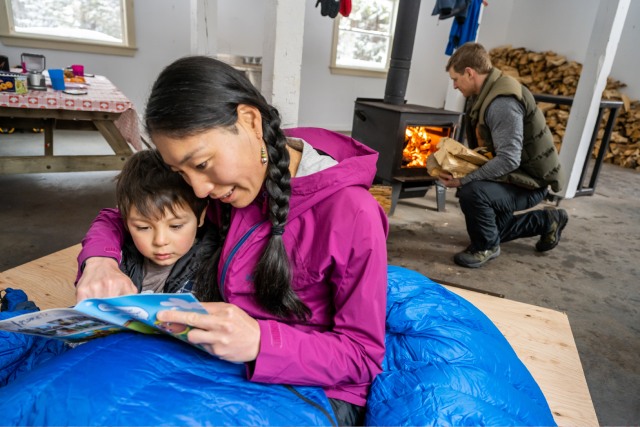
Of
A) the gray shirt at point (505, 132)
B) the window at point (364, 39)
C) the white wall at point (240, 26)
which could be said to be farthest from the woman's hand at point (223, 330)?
the window at point (364, 39)

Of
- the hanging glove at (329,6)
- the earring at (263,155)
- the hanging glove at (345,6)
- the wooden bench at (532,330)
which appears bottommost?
the wooden bench at (532,330)

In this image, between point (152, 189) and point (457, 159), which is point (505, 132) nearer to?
point (457, 159)

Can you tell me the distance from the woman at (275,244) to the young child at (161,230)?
0.59 ft

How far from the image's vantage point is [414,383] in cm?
114

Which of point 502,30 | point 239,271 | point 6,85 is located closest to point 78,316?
point 239,271

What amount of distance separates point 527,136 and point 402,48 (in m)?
1.43

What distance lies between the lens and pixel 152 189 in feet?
4.07

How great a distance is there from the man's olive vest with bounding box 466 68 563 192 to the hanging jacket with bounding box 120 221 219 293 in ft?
7.43

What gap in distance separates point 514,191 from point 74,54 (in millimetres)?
5606

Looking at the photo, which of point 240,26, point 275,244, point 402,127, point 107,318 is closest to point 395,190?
point 402,127

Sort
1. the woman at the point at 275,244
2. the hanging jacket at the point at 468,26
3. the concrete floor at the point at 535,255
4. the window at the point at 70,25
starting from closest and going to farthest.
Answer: the woman at the point at 275,244, the concrete floor at the point at 535,255, the hanging jacket at the point at 468,26, the window at the point at 70,25

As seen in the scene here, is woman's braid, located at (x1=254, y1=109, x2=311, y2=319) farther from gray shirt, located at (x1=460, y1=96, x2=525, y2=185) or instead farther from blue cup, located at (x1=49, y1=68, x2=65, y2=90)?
blue cup, located at (x1=49, y1=68, x2=65, y2=90)

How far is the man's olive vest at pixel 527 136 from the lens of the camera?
2.94 m

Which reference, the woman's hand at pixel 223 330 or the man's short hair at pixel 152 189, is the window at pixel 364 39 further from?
the woman's hand at pixel 223 330
